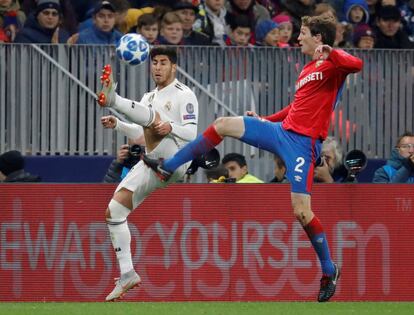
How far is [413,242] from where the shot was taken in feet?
50.9

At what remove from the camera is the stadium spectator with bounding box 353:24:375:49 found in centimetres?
1975

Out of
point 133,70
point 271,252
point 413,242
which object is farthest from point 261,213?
point 133,70

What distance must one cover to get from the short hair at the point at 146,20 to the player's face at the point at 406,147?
3.30m

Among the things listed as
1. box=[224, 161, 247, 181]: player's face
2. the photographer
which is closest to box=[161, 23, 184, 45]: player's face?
box=[224, 161, 247, 181]: player's face

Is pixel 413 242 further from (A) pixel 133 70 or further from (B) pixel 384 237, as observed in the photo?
(A) pixel 133 70

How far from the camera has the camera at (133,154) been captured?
1573 centimetres

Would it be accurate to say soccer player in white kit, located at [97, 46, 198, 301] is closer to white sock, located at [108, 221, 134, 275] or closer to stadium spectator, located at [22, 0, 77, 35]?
white sock, located at [108, 221, 134, 275]

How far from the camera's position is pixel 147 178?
14.2 m

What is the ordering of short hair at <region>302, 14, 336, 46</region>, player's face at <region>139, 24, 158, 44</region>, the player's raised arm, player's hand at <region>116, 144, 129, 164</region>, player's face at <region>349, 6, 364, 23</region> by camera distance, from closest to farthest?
1. the player's raised arm
2. short hair at <region>302, 14, 336, 46</region>
3. player's hand at <region>116, 144, 129, 164</region>
4. player's face at <region>139, 24, 158, 44</region>
5. player's face at <region>349, 6, 364, 23</region>

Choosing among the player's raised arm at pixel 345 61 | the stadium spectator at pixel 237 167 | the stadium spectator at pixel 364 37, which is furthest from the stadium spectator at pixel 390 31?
the player's raised arm at pixel 345 61

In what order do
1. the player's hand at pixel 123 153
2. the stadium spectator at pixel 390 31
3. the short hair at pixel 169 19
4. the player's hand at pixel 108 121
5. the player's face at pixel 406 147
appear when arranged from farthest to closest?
the stadium spectator at pixel 390 31, the short hair at pixel 169 19, the player's face at pixel 406 147, the player's hand at pixel 123 153, the player's hand at pixel 108 121

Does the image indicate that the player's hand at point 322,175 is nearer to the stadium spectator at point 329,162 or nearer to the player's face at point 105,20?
the stadium spectator at point 329,162

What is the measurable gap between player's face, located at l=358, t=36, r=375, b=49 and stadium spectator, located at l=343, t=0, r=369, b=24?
658 millimetres
